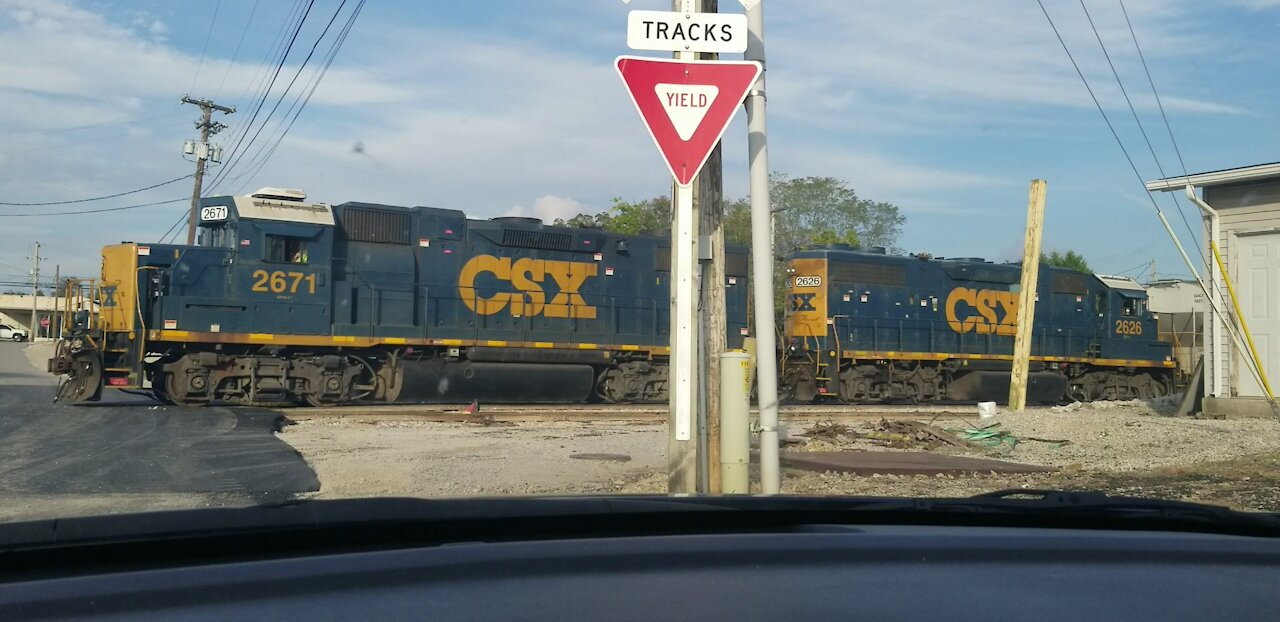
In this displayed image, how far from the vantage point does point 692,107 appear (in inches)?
198

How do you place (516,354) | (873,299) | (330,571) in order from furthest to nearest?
1. (873,299)
2. (516,354)
3. (330,571)

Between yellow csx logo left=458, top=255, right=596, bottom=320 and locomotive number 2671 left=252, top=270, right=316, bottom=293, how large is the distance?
2730mm

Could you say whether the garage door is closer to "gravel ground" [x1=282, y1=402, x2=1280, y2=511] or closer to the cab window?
"gravel ground" [x1=282, y1=402, x2=1280, y2=511]

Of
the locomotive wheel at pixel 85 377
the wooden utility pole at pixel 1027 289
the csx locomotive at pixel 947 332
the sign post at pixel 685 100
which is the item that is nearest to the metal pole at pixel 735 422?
the sign post at pixel 685 100

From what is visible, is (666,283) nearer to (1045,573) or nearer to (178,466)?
(178,466)

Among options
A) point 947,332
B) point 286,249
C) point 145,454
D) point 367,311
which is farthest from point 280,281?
point 947,332

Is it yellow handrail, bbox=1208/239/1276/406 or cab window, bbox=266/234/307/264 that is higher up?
cab window, bbox=266/234/307/264

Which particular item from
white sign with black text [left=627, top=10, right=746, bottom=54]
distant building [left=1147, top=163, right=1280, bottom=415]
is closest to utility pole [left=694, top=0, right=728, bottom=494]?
white sign with black text [left=627, top=10, right=746, bottom=54]

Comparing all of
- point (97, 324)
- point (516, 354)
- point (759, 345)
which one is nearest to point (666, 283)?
point (516, 354)

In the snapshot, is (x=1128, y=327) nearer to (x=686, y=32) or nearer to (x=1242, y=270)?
(x=1242, y=270)

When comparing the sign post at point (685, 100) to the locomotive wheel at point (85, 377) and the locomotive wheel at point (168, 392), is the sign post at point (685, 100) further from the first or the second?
the locomotive wheel at point (85, 377)

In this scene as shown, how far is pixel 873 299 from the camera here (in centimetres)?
2328

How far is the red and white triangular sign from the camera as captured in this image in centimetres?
499

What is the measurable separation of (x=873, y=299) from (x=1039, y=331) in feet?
17.0
